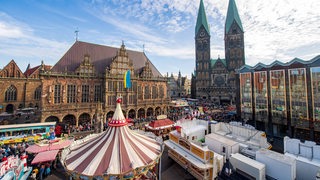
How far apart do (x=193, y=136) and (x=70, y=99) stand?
1938 cm

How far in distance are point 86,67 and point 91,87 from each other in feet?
11.2

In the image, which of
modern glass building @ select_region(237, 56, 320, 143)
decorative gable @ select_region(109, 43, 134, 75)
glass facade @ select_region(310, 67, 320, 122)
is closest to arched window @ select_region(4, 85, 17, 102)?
decorative gable @ select_region(109, 43, 134, 75)

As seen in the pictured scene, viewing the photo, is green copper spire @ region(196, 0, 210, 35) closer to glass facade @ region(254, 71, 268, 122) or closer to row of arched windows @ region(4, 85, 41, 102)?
glass facade @ region(254, 71, 268, 122)

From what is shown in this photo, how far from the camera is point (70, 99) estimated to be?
2184cm

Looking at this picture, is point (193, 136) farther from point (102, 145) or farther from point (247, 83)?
point (247, 83)

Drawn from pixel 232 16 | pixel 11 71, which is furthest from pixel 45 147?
pixel 232 16

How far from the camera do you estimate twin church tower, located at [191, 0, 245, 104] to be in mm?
53312

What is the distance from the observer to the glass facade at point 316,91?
680 inches

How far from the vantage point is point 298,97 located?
1895 cm

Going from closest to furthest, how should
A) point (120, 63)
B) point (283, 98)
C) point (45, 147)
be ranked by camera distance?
point (45, 147) → point (283, 98) → point (120, 63)

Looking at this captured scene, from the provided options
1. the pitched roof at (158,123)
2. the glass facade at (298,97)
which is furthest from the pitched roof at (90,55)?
the glass facade at (298,97)

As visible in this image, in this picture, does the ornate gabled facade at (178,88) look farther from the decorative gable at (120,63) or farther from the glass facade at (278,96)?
the glass facade at (278,96)

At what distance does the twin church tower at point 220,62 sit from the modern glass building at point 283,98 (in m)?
29.4

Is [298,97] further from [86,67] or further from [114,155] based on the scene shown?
[86,67]
